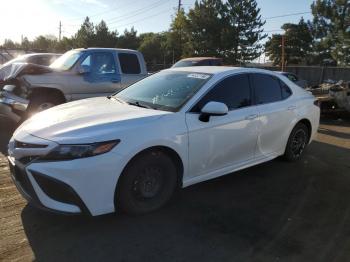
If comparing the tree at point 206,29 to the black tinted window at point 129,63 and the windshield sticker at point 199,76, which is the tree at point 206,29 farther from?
the windshield sticker at point 199,76

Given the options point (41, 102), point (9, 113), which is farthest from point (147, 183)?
point (9, 113)

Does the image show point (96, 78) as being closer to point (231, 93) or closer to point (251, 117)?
point (231, 93)

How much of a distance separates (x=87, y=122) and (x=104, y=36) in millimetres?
59355

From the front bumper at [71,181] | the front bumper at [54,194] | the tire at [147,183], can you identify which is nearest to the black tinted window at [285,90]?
the tire at [147,183]

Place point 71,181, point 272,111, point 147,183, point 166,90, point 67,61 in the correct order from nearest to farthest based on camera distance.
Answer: point 71,181 < point 147,183 < point 166,90 < point 272,111 < point 67,61

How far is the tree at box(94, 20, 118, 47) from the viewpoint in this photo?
6066cm

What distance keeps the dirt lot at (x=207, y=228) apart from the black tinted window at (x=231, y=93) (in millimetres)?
1115

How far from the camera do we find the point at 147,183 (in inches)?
178

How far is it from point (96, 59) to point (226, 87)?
5.07 m

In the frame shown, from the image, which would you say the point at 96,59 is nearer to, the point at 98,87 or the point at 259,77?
the point at 98,87

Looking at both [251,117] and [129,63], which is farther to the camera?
[129,63]

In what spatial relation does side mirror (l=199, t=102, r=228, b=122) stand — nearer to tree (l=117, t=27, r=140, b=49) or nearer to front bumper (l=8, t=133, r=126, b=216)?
front bumper (l=8, t=133, r=126, b=216)

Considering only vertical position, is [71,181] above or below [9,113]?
above

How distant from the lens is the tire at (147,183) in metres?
4.29
